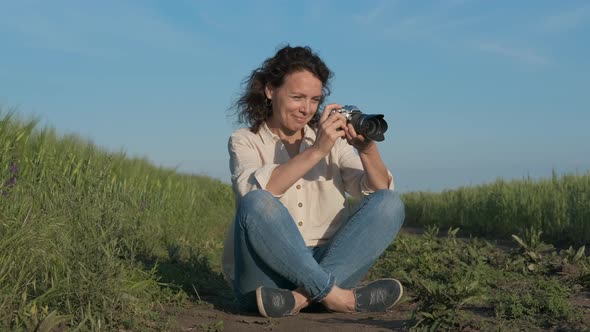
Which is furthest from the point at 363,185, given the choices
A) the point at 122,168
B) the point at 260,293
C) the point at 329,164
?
the point at 122,168

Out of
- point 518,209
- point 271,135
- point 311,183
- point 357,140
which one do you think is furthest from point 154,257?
point 518,209

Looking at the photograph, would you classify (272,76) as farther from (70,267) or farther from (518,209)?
(518,209)

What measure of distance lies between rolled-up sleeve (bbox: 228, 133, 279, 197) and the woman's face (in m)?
0.24

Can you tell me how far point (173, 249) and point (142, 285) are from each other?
1.53 meters

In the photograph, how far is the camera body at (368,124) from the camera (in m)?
3.75

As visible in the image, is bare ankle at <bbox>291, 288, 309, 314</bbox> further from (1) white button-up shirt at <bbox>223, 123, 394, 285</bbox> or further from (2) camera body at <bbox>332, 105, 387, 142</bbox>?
(2) camera body at <bbox>332, 105, 387, 142</bbox>

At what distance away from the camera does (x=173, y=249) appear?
5406 millimetres

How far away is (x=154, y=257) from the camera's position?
578 cm

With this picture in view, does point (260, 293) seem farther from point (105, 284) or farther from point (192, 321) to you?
point (105, 284)

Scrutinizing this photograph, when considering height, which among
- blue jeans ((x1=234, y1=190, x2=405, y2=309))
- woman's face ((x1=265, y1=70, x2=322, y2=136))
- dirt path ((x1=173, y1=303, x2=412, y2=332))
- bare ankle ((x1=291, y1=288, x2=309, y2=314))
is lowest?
dirt path ((x1=173, y1=303, x2=412, y2=332))

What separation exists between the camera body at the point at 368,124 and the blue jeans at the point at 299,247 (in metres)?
0.32

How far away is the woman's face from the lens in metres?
4.03

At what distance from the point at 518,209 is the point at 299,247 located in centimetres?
498

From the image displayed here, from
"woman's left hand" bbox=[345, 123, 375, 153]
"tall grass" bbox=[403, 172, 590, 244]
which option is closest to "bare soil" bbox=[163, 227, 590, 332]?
"woman's left hand" bbox=[345, 123, 375, 153]
